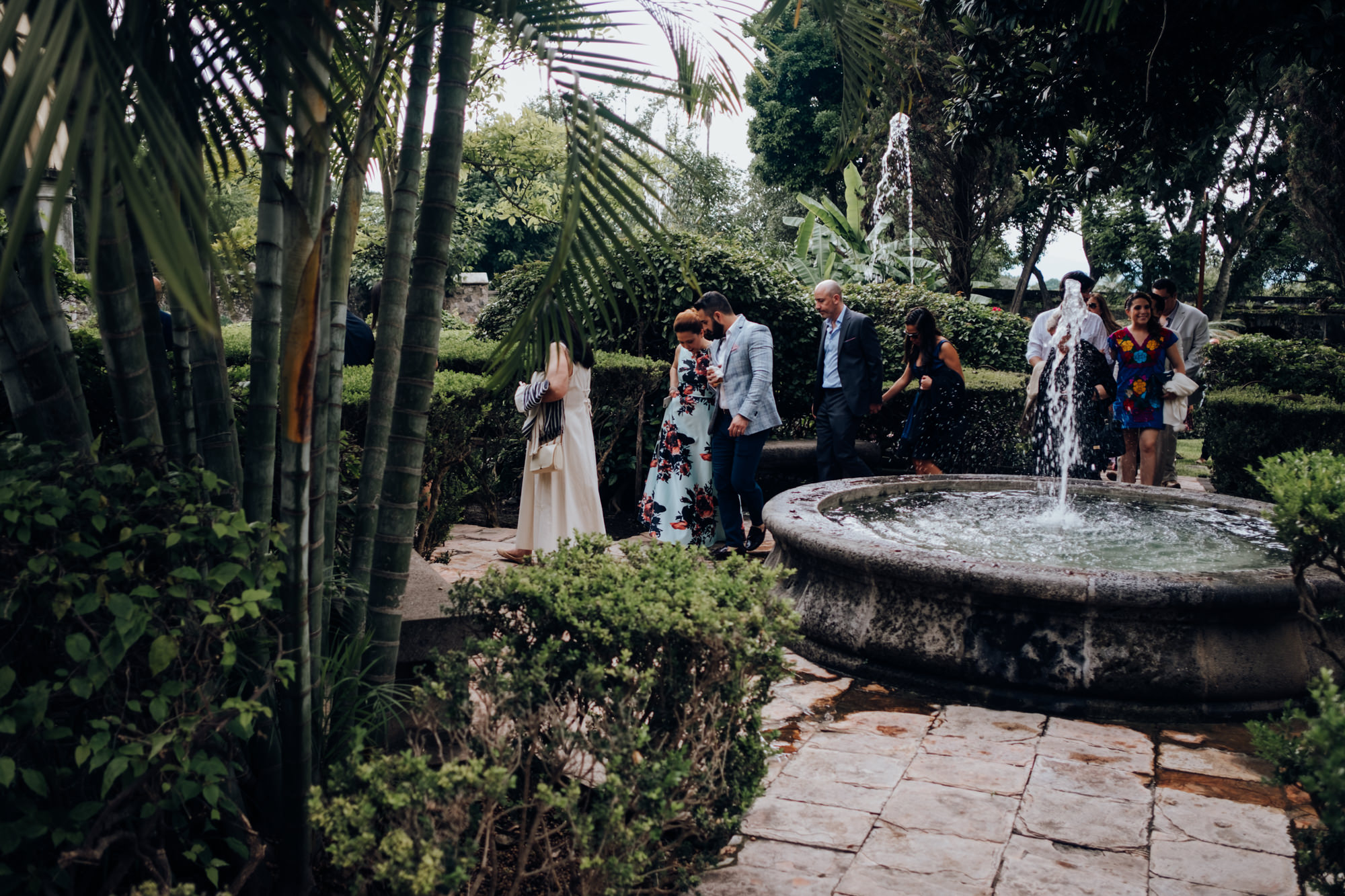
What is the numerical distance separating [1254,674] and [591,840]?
10.5ft

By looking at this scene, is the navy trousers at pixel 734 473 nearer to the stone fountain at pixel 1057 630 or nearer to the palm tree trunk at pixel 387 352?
the stone fountain at pixel 1057 630

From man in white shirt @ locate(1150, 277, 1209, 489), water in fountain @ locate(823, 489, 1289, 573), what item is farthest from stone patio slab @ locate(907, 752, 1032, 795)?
man in white shirt @ locate(1150, 277, 1209, 489)

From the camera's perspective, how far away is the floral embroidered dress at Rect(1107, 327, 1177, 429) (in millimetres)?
8016

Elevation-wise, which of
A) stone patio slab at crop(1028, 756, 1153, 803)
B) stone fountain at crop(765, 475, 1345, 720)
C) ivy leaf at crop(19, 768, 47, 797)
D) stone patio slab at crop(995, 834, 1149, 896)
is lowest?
stone patio slab at crop(995, 834, 1149, 896)

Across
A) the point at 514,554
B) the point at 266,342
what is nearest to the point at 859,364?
the point at 514,554

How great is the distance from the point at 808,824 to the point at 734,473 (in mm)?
4070

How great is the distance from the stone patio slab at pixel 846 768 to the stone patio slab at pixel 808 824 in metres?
0.23

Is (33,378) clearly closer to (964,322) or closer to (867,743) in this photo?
(867,743)

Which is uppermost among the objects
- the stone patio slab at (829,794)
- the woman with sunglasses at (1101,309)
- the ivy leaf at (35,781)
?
the woman with sunglasses at (1101,309)

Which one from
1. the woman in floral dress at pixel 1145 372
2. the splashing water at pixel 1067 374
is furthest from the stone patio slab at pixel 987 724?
the woman in floral dress at pixel 1145 372

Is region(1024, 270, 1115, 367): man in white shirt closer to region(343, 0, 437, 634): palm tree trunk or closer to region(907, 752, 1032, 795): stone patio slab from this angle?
region(907, 752, 1032, 795): stone patio slab

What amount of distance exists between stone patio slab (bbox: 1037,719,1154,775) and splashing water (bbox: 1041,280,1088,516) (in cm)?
491

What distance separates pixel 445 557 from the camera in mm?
6156

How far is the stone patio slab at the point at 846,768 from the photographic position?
340cm
